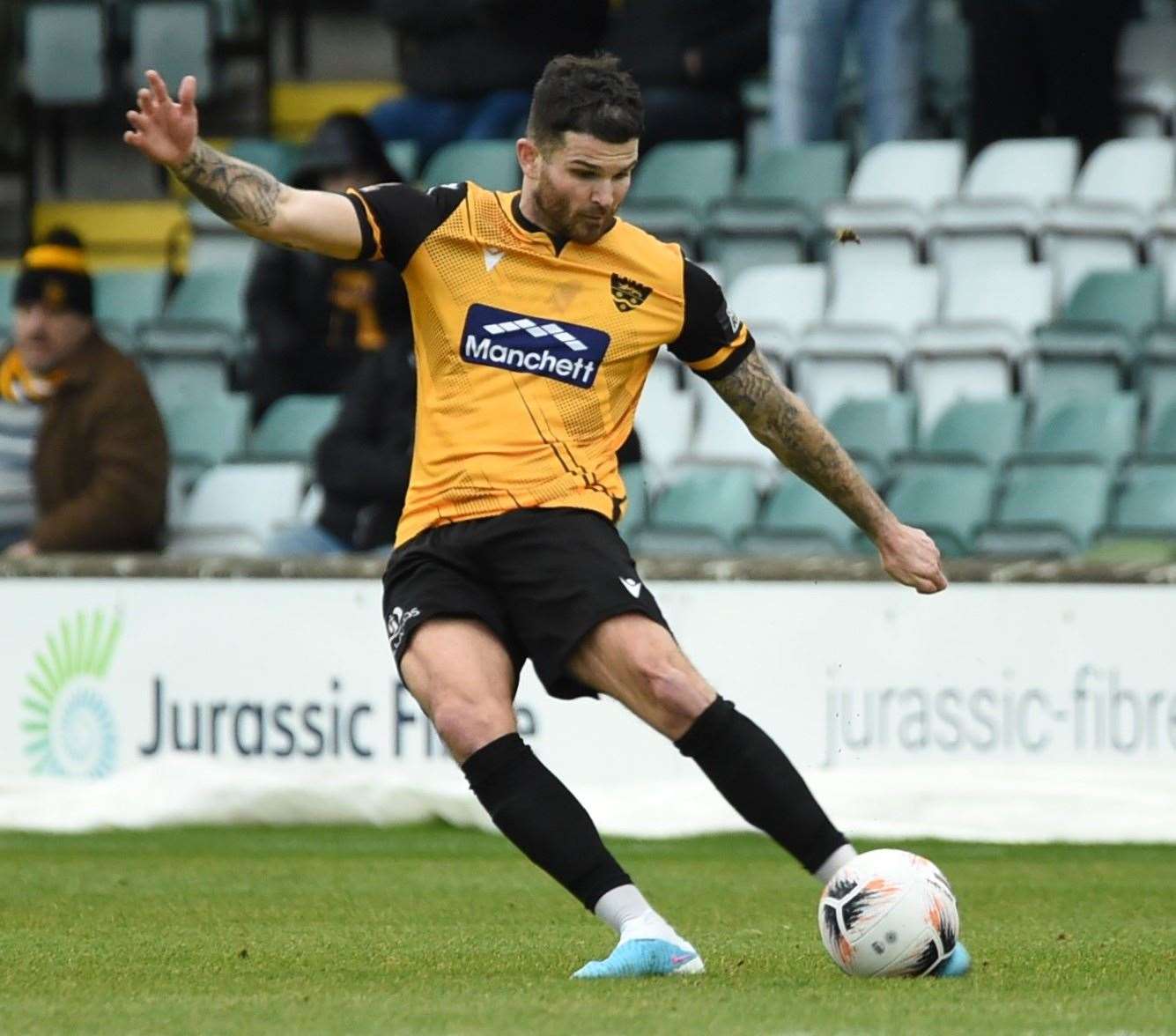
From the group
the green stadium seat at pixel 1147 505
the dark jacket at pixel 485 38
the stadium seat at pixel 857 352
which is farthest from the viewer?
the dark jacket at pixel 485 38

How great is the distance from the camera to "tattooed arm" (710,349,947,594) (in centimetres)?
563

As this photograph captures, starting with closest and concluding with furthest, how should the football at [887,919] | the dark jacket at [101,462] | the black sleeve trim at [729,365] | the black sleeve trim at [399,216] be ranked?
the football at [887,919] → the black sleeve trim at [399,216] → the black sleeve trim at [729,365] → the dark jacket at [101,462]

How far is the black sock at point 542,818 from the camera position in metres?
5.20

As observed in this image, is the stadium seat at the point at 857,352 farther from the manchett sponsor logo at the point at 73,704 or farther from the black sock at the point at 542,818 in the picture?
the black sock at the point at 542,818

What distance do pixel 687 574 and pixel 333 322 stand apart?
10.1 feet

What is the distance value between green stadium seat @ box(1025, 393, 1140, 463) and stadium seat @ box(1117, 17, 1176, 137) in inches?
100.0

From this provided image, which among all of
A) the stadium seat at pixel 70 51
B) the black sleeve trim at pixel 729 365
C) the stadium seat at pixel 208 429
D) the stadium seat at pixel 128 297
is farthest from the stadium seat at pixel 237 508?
the black sleeve trim at pixel 729 365

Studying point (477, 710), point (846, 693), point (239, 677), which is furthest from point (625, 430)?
point (239, 677)

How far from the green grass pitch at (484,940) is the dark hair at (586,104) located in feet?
5.52

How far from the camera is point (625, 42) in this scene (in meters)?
13.3

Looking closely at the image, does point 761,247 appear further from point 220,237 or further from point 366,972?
point 366,972

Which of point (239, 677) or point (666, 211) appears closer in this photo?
point (239, 677)

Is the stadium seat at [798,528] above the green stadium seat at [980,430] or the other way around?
the other way around

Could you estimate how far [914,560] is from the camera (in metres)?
5.55
